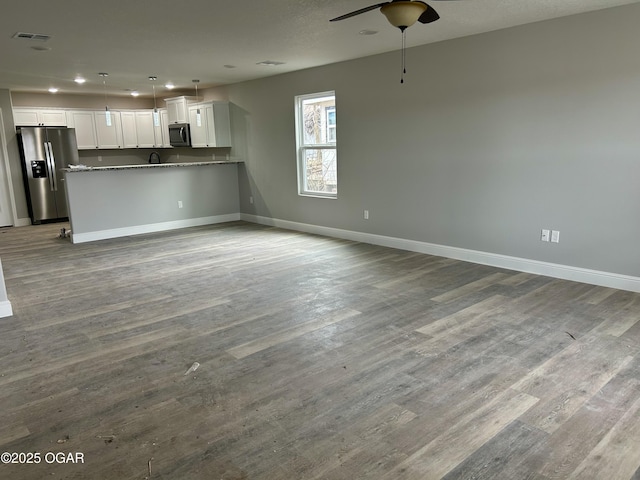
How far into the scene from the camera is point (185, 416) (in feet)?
7.77

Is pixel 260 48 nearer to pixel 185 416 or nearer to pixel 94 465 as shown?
pixel 185 416

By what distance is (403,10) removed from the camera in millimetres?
2832

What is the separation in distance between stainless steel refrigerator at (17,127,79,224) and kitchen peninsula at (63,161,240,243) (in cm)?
197

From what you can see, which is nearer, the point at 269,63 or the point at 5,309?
the point at 5,309

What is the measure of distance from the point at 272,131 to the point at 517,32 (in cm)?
408

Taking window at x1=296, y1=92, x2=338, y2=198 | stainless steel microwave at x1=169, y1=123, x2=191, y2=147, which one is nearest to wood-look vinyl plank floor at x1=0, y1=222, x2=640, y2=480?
window at x1=296, y1=92, x2=338, y2=198

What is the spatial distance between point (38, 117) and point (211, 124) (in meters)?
3.47

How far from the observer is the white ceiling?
11.7 ft

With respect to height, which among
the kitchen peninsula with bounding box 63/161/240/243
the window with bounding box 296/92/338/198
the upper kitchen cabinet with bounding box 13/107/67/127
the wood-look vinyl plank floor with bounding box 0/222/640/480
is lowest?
the wood-look vinyl plank floor with bounding box 0/222/640/480

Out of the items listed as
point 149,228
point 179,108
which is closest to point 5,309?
point 149,228

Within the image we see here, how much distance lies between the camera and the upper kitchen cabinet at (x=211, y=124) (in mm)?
8141

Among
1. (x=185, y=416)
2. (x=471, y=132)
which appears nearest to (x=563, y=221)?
(x=471, y=132)

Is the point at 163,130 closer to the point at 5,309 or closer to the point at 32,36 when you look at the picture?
the point at 32,36

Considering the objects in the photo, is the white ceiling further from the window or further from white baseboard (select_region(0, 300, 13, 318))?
white baseboard (select_region(0, 300, 13, 318))
